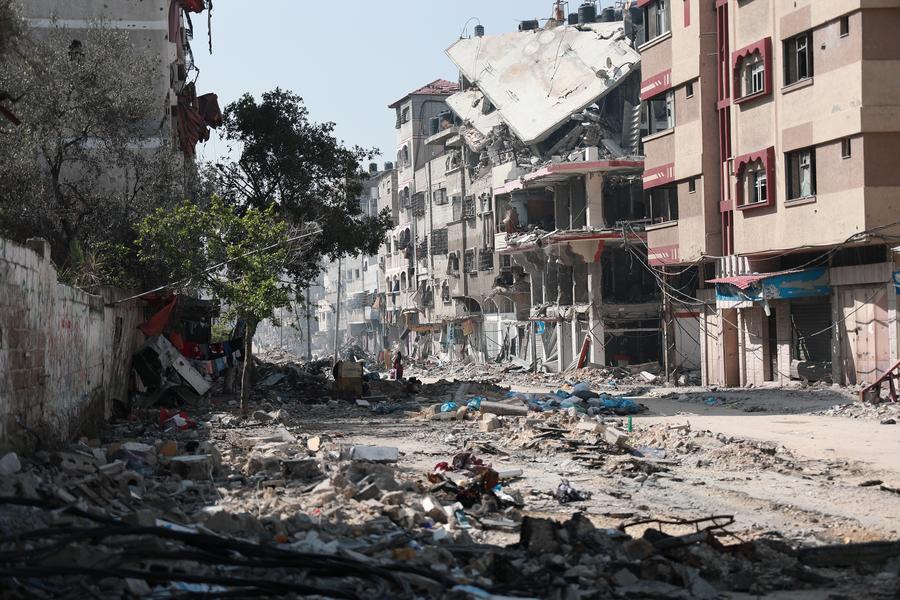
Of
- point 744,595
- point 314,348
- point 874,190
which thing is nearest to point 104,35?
point 874,190

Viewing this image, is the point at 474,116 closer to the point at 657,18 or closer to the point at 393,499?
the point at 657,18

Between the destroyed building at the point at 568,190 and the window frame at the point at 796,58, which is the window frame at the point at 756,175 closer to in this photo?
the window frame at the point at 796,58

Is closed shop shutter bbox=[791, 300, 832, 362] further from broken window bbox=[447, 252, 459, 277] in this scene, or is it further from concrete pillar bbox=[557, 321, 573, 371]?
broken window bbox=[447, 252, 459, 277]

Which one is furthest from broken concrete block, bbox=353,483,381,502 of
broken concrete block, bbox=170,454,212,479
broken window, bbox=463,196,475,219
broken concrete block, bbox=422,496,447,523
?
broken window, bbox=463,196,475,219

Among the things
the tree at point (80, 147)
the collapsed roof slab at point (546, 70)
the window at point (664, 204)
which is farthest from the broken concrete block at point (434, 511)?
the collapsed roof slab at point (546, 70)

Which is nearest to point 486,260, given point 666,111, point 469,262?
point 469,262

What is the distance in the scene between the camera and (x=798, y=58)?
1288 inches

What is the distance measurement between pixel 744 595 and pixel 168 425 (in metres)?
15.8

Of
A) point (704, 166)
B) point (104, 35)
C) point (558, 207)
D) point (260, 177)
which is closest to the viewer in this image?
point (104, 35)

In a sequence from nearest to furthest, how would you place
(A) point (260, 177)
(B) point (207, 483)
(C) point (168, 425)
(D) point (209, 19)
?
(B) point (207, 483) → (C) point (168, 425) → (A) point (260, 177) → (D) point (209, 19)

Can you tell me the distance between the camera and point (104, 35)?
31.5 m

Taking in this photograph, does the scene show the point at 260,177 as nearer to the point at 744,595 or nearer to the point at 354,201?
the point at 354,201

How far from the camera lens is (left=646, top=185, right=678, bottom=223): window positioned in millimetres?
41969

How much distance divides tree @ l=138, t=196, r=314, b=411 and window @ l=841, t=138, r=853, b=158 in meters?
14.5
